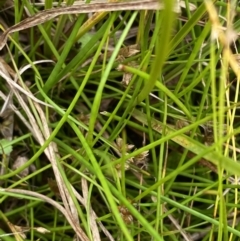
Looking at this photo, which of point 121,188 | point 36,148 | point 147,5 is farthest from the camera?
point 36,148

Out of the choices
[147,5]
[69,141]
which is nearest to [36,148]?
[69,141]

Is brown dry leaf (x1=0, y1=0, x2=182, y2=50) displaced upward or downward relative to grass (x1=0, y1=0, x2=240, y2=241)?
upward

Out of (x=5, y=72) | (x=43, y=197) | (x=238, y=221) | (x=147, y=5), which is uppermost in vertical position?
(x=147, y=5)

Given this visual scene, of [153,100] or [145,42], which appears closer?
[145,42]

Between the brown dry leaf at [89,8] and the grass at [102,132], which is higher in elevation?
the brown dry leaf at [89,8]

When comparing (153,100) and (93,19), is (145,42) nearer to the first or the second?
(93,19)

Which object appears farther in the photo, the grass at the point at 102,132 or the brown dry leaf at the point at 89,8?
the grass at the point at 102,132

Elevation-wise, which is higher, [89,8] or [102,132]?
[89,8]

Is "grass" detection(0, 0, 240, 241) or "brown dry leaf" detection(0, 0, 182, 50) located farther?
"grass" detection(0, 0, 240, 241)
